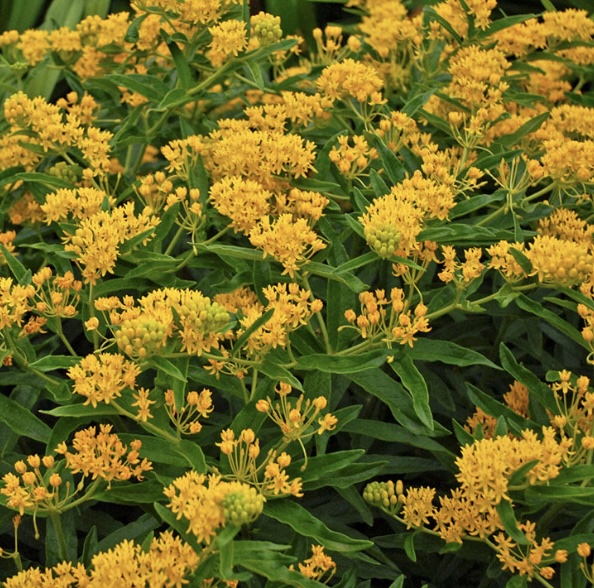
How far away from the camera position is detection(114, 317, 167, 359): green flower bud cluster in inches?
60.2

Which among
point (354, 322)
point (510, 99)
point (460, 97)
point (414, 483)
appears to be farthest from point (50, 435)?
point (510, 99)

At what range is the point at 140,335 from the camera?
153cm

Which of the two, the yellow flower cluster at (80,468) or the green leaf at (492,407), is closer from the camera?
the yellow flower cluster at (80,468)

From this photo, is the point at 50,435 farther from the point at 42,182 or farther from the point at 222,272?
the point at 42,182

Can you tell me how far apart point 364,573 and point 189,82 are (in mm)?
1210

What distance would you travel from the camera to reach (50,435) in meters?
1.70

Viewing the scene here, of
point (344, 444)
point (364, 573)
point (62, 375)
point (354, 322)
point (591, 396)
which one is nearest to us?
point (591, 396)

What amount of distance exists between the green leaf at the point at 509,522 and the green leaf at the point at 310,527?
229 mm

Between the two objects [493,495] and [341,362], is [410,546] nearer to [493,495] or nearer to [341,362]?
[493,495]

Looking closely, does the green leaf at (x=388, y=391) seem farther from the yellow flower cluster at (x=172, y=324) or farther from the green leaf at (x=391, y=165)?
the green leaf at (x=391, y=165)

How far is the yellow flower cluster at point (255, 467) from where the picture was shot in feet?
4.99

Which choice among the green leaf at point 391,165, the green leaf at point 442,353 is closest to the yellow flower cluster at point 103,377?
the green leaf at point 442,353

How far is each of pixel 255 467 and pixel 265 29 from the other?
113 centimetres

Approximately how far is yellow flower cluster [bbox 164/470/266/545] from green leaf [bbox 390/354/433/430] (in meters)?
0.39
